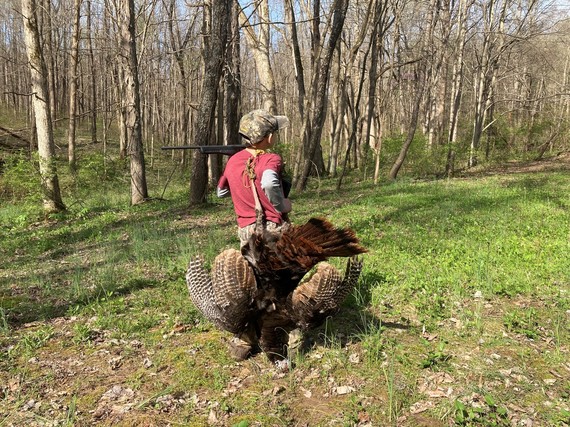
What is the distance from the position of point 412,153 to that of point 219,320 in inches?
615

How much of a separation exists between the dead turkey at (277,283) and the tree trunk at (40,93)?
907 cm

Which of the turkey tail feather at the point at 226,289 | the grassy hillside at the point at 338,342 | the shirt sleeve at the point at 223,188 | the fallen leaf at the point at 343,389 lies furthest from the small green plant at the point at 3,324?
the fallen leaf at the point at 343,389

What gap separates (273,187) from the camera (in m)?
3.03

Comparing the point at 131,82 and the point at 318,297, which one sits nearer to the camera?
the point at 318,297

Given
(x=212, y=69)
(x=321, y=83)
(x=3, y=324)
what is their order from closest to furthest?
(x=3, y=324) < (x=212, y=69) < (x=321, y=83)

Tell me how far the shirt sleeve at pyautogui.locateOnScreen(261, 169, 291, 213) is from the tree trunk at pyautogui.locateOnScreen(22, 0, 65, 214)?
9.50 meters

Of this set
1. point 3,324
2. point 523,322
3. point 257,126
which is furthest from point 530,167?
point 3,324

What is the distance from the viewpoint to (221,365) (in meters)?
3.57

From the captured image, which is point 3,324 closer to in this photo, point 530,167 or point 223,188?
point 223,188

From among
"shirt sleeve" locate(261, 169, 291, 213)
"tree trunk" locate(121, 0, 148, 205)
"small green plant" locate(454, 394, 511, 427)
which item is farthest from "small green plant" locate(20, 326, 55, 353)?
"tree trunk" locate(121, 0, 148, 205)

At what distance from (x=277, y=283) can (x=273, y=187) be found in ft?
2.66

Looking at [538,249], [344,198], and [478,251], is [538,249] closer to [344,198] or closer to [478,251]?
[478,251]

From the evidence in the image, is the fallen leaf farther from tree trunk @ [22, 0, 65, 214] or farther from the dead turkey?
tree trunk @ [22, 0, 65, 214]

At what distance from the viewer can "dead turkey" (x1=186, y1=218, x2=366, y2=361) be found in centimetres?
302
